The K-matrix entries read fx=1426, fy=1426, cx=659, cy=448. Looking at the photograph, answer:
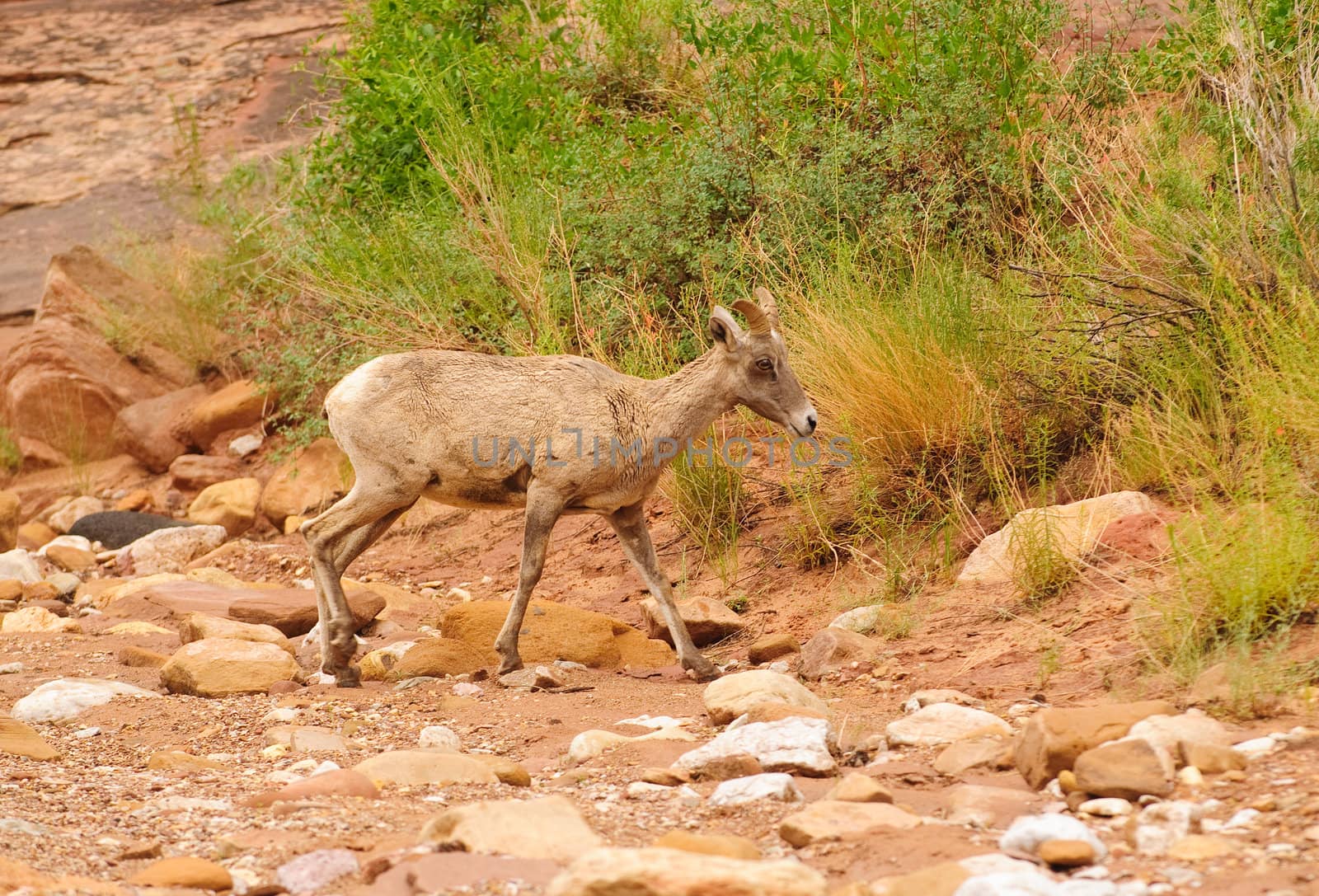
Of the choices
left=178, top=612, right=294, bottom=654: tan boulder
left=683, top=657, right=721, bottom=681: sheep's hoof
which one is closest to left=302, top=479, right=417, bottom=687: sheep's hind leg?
left=178, top=612, right=294, bottom=654: tan boulder

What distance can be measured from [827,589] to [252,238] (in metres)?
8.57

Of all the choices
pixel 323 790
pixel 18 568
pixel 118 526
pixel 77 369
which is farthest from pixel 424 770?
pixel 77 369

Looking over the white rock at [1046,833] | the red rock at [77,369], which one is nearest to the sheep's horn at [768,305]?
the white rock at [1046,833]

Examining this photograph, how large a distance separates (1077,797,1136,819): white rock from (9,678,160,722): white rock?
4.89m

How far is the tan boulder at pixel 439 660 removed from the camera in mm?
8023

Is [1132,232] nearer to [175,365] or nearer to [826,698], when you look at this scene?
[826,698]

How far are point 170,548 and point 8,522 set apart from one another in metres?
1.88

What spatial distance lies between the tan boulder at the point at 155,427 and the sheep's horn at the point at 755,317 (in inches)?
347

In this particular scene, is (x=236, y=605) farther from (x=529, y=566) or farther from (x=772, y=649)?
(x=772, y=649)

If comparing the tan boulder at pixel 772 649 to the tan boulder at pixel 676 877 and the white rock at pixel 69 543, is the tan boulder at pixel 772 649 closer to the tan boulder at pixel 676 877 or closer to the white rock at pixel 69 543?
the tan boulder at pixel 676 877

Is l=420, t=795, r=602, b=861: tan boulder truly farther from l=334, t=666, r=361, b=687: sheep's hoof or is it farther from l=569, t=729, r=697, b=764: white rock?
l=334, t=666, r=361, b=687: sheep's hoof

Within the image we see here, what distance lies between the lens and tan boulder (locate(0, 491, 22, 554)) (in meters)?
13.1

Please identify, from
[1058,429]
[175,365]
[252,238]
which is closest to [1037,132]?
[1058,429]

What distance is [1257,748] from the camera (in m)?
4.96
